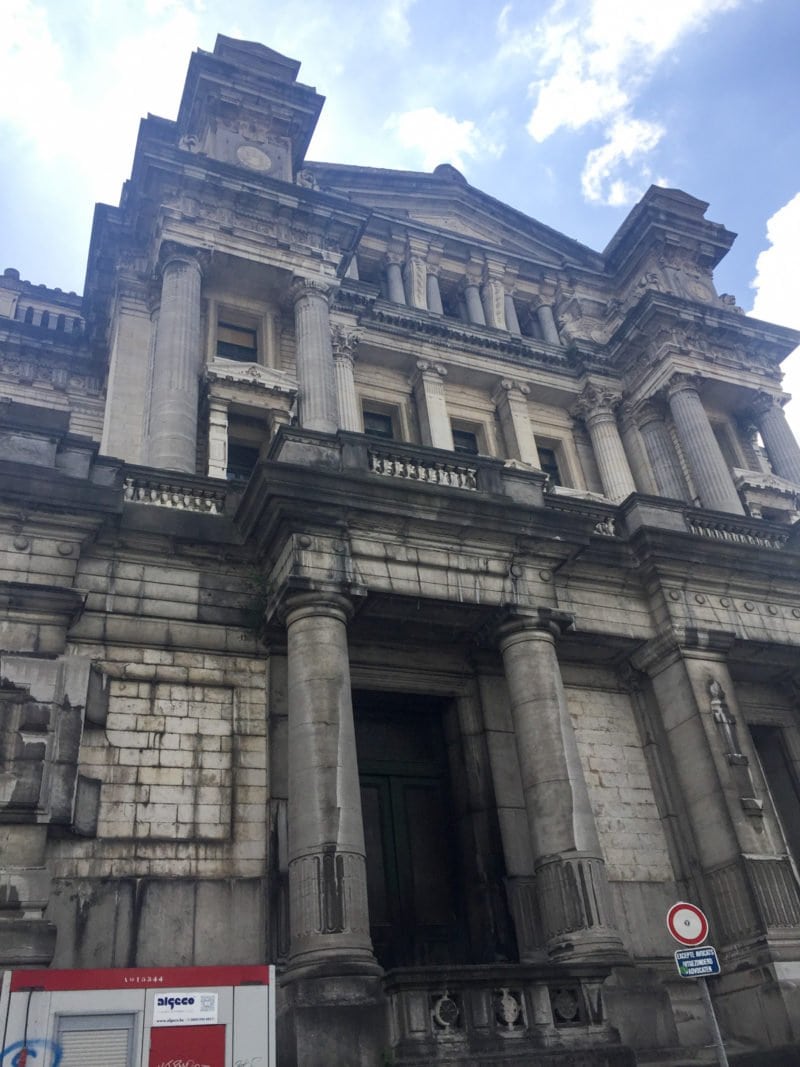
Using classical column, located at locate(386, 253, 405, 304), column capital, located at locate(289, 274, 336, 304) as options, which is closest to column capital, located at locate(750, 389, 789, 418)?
classical column, located at locate(386, 253, 405, 304)

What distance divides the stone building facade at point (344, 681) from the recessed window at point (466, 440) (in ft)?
1.78

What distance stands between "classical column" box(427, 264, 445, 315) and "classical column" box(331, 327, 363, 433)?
4.10 m

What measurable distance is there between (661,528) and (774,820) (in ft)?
20.0

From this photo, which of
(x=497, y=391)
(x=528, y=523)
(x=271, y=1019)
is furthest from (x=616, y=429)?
(x=271, y=1019)

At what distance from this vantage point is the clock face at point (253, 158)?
82.2ft

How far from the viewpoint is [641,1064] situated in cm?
1241

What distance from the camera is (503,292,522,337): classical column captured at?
29.6 metres

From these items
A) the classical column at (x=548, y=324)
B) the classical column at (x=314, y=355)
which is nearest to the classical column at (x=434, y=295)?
the classical column at (x=548, y=324)

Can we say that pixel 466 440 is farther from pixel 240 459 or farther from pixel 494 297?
pixel 240 459

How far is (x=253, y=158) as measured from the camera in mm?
25266

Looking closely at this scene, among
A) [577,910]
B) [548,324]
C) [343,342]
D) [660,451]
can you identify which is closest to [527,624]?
[577,910]

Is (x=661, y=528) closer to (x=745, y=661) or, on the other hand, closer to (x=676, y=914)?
(x=745, y=661)

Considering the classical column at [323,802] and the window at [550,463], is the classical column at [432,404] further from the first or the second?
the classical column at [323,802]

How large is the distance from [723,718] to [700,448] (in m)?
10.7
